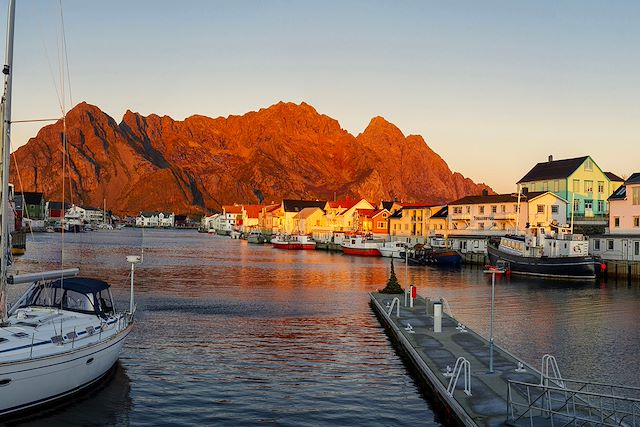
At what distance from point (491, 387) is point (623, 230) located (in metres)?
76.2

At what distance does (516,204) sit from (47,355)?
104969 millimetres

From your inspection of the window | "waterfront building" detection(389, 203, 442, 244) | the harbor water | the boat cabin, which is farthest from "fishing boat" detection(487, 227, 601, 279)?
the boat cabin

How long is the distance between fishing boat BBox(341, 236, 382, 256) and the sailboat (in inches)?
4179

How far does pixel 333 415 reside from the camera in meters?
24.1

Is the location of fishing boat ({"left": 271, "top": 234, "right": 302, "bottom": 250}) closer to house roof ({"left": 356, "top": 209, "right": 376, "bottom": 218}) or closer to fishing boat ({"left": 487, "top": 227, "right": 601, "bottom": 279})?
house roof ({"left": 356, "top": 209, "right": 376, "bottom": 218})

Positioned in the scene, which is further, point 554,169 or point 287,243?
point 287,243

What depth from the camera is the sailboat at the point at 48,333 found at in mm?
21000

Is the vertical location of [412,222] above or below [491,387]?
above

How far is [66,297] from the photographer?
28.6 meters

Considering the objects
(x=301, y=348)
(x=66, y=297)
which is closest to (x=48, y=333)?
(x=66, y=297)

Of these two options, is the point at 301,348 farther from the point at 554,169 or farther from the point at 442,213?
the point at 554,169

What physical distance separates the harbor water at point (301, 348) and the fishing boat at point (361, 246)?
6024 centimetres

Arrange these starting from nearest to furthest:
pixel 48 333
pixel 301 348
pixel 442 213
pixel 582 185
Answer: pixel 48 333, pixel 301 348, pixel 582 185, pixel 442 213

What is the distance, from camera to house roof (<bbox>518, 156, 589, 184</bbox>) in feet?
414
